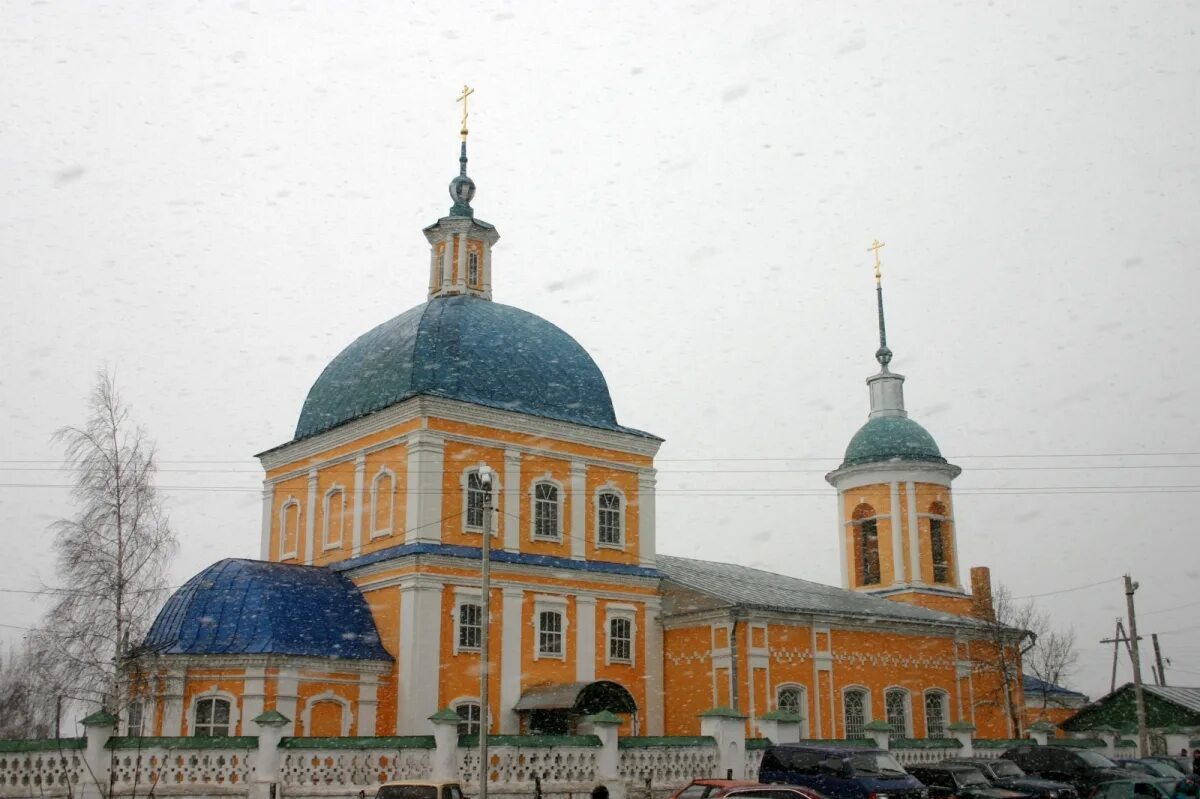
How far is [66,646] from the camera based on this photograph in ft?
80.6

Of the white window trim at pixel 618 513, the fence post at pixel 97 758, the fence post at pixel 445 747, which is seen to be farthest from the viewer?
the white window trim at pixel 618 513

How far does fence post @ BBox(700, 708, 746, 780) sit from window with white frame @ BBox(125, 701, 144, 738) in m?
12.0

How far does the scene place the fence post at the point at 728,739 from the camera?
24453mm

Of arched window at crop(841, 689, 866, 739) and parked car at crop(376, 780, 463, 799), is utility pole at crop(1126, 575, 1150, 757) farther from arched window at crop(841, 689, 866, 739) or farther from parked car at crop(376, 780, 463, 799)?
parked car at crop(376, 780, 463, 799)

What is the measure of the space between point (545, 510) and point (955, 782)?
13.8 meters

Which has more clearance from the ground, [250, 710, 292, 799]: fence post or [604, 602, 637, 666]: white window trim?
[604, 602, 637, 666]: white window trim

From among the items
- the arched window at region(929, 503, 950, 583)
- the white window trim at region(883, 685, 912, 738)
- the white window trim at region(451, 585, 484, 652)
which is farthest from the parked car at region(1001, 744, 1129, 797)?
the arched window at region(929, 503, 950, 583)

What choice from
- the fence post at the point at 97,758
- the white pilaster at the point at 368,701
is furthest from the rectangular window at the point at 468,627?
the fence post at the point at 97,758

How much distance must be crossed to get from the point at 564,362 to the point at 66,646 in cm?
1532

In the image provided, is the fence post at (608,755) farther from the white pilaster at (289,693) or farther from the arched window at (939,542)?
the arched window at (939,542)

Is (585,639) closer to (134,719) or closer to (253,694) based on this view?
(253,694)

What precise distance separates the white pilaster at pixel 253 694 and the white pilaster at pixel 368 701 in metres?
2.53

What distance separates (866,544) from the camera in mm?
46906

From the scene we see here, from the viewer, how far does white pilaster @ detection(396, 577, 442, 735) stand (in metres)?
28.8
